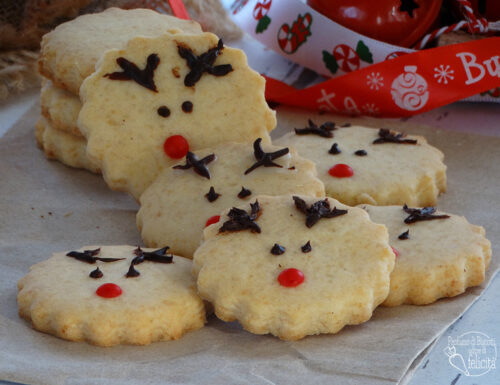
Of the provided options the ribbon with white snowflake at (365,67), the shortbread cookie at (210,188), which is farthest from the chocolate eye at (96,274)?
the ribbon with white snowflake at (365,67)

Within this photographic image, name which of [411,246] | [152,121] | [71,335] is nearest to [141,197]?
[152,121]

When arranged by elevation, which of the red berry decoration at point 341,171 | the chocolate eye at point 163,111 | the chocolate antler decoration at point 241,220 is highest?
the chocolate eye at point 163,111

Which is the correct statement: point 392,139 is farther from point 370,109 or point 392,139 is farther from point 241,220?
point 241,220

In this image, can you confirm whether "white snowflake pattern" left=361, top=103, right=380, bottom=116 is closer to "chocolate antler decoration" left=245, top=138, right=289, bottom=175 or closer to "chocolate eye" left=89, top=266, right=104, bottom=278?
"chocolate antler decoration" left=245, top=138, right=289, bottom=175

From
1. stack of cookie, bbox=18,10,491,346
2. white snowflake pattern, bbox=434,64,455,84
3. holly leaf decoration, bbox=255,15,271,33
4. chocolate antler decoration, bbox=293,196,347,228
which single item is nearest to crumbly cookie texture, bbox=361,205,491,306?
stack of cookie, bbox=18,10,491,346

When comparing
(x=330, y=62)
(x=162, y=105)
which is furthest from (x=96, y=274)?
(x=330, y=62)

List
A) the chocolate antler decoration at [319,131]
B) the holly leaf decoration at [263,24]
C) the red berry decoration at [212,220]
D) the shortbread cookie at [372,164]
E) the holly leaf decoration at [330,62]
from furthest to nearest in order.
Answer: the holly leaf decoration at [263,24] → the holly leaf decoration at [330,62] → the chocolate antler decoration at [319,131] → the shortbread cookie at [372,164] → the red berry decoration at [212,220]

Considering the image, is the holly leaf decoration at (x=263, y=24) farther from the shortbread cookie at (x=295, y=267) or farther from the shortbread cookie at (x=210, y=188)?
the shortbread cookie at (x=295, y=267)
